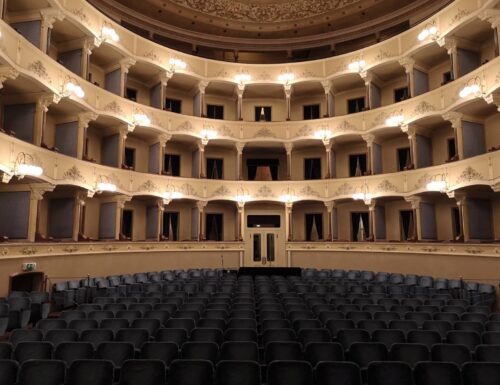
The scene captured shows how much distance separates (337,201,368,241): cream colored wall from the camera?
2385cm

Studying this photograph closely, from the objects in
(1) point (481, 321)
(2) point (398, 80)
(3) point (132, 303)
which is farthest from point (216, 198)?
(1) point (481, 321)

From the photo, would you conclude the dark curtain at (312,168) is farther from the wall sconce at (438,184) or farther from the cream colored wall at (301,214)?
the wall sconce at (438,184)

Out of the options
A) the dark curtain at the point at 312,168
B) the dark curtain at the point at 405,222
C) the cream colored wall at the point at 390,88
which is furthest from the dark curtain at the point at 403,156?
the dark curtain at the point at 312,168

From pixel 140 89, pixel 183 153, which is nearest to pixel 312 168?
pixel 183 153

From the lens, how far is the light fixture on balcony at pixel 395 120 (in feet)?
66.0

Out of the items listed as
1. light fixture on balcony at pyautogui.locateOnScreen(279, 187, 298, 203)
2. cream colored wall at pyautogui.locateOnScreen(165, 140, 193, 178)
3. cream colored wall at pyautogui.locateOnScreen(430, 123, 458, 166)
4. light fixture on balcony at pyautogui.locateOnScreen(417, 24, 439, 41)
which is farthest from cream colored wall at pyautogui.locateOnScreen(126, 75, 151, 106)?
cream colored wall at pyautogui.locateOnScreen(430, 123, 458, 166)

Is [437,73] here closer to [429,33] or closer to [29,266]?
[429,33]

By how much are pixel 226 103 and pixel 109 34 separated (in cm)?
913

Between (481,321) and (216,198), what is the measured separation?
1666 cm

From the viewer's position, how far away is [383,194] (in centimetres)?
2047

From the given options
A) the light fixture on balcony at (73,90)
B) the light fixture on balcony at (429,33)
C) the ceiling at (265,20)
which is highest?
the ceiling at (265,20)

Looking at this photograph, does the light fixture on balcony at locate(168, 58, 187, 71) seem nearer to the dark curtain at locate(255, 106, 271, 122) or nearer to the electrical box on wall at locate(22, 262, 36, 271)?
the dark curtain at locate(255, 106, 271, 122)

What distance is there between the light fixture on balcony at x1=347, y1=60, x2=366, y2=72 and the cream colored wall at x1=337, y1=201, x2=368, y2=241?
24.3 ft

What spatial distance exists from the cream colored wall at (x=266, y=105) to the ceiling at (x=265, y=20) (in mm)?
3181
